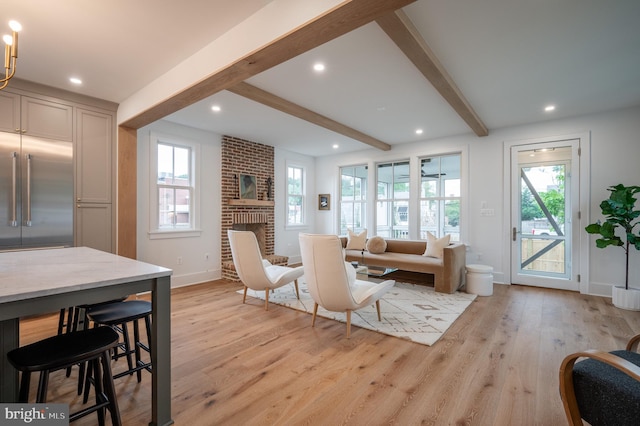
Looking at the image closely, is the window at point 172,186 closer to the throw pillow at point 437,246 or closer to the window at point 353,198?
the window at point 353,198

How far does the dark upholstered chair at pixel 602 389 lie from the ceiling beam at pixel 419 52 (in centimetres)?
228

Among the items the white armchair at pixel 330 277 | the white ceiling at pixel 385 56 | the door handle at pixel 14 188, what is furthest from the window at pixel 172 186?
the white armchair at pixel 330 277

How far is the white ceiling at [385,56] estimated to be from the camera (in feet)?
7.05

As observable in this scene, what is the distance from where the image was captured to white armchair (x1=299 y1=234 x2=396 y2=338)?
269 cm

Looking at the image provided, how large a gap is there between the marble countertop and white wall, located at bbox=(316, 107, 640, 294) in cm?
519

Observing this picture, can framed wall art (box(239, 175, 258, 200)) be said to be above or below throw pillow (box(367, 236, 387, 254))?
above

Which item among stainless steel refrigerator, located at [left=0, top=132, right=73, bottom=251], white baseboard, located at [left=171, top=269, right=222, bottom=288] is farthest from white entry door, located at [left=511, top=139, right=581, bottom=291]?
stainless steel refrigerator, located at [left=0, top=132, right=73, bottom=251]

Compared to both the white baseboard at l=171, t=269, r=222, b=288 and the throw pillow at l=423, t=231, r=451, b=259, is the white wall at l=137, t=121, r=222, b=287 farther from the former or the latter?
the throw pillow at l=423, t=231, r=451, b=259

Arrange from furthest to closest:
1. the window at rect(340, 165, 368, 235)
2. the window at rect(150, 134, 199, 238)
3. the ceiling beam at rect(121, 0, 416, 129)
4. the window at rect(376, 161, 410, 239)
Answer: the window at rect(340, 165, 368, 235) < the window at rect(376, 161, 410, 239) < the window at rect(150, 134, 199, 238) < the ceiling beam at rect(121, 0, 416, 129)

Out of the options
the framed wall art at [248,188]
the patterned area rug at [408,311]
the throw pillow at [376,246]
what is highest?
the framed wall art at [248,188]

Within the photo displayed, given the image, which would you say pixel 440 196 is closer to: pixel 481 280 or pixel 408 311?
pixel 481 280

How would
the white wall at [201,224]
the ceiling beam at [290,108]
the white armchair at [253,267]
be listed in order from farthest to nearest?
the white wall at [201,224] → the white armchair at [253,267] → the ceiling beam at [290,108]

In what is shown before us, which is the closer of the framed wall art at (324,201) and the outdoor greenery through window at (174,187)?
the outdoor greenery through window at (174,187)

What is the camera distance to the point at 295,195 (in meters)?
7.18
